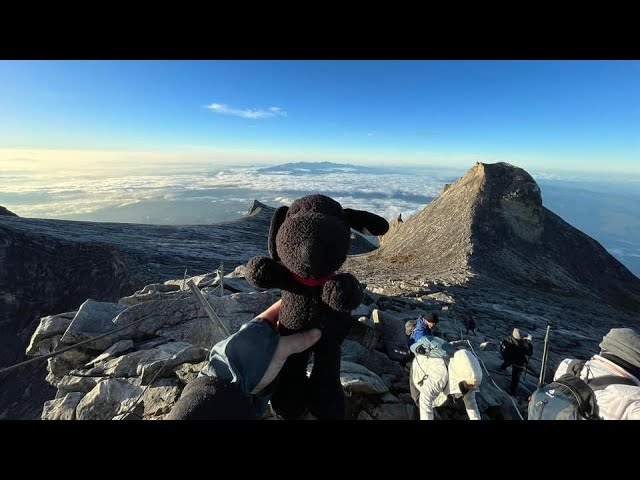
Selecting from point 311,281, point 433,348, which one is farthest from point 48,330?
point 433,348

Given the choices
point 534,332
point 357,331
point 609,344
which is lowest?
point 534,332

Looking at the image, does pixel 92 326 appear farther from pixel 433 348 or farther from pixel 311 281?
pixel 433 348

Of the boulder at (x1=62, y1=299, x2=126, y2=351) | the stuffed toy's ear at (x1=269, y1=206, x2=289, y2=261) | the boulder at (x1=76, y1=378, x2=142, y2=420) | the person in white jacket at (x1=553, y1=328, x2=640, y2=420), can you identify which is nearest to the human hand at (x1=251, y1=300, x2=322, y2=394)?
the stuffed toy's ear at (x1=269, y1=206, x2=289, y2=261)

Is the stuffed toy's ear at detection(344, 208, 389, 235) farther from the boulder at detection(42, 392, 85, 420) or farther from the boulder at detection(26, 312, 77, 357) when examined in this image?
the boulder at detection(26, 312, 77, 357)

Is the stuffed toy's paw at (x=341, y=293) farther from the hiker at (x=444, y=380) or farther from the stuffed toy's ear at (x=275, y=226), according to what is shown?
the hiker at (x=444, y=380)
